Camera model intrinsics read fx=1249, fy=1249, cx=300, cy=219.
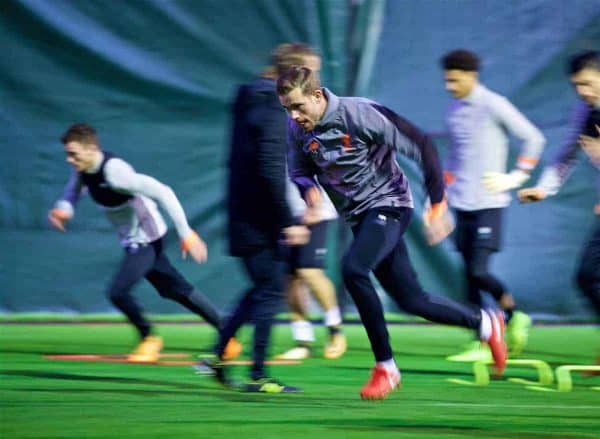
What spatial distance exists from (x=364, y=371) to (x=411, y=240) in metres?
3.34

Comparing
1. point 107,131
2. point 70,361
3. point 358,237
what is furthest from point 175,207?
point 107,131

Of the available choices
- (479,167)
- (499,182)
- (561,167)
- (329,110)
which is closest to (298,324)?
(479,167)

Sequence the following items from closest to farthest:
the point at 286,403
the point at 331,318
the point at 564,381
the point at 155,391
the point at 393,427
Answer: the point at 393,427
the point at 286,403
the point at 155,391
the point at 564,381
the point at 331,318

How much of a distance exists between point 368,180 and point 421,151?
0.28 meters

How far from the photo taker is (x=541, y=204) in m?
10.6

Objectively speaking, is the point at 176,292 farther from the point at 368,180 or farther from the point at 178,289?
the point at 368,180

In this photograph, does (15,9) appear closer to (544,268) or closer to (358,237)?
(544,268)

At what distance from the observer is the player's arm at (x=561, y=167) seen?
6.61 metres

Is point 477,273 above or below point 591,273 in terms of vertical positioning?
above

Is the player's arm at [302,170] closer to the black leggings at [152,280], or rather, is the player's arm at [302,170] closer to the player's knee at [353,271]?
the player's knee at [353,271]

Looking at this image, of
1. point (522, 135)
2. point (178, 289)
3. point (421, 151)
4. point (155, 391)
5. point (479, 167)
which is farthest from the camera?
point (178, 289)

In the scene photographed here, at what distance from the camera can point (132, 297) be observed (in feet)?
25.9

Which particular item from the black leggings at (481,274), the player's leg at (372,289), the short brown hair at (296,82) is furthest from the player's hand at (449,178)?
the short brown hair at (296,82)

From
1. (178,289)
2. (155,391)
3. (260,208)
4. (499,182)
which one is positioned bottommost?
(155,391)
